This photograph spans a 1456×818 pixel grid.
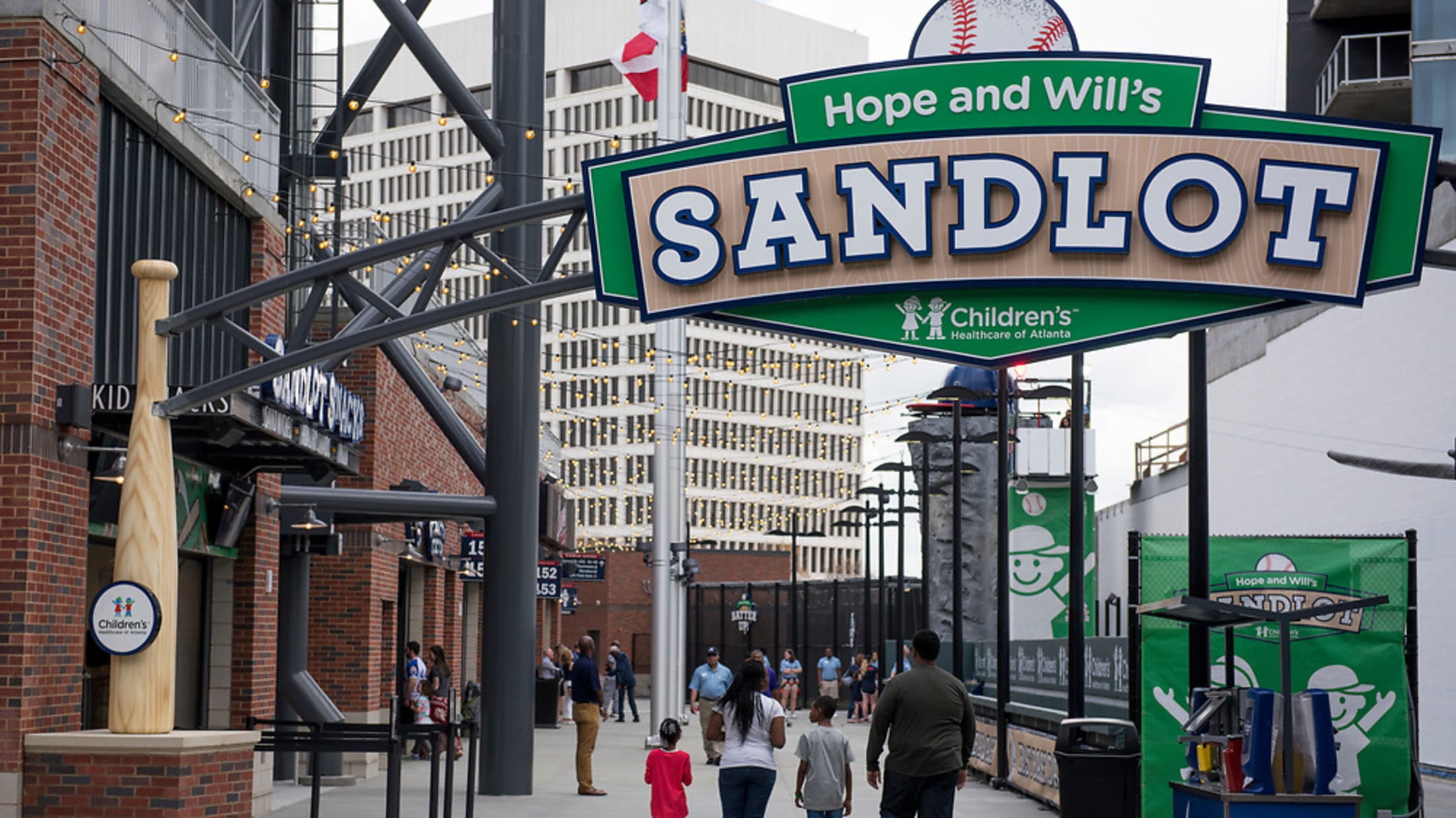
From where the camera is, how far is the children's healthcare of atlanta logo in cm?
1210

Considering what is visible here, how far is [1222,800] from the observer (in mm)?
12992

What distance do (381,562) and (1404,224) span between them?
15.7m

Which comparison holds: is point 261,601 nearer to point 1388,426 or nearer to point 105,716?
point 105,716

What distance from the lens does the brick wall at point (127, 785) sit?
1175 cm

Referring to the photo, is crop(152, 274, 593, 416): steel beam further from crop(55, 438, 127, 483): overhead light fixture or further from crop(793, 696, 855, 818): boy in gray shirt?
crop(793, 696, 855, 818): boy in gray shirt

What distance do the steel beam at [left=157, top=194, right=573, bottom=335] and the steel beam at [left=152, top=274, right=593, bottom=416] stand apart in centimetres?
46

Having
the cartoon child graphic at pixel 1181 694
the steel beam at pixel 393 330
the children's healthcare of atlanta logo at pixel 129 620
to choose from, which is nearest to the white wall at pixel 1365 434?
the cartoon child graphic at pixel 1181 694

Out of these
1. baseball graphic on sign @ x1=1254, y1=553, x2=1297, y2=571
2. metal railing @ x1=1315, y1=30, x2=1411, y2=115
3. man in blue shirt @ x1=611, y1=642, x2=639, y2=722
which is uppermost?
metal railing @ x1=1315, y1=30, x2=1411, y2=115

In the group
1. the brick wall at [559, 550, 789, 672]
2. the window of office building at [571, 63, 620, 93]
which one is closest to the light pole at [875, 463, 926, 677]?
the brick wall at [559, 550, 789, 672]

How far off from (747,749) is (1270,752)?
12.2 ft

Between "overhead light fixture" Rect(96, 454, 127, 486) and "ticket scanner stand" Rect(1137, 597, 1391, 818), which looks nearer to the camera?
"ticket scanner stand" Rect(1137, 597, 1391, 818)

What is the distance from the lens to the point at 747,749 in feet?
41.3

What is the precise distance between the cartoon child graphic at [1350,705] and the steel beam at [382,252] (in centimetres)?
768

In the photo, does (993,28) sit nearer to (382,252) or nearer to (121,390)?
(382,252)
